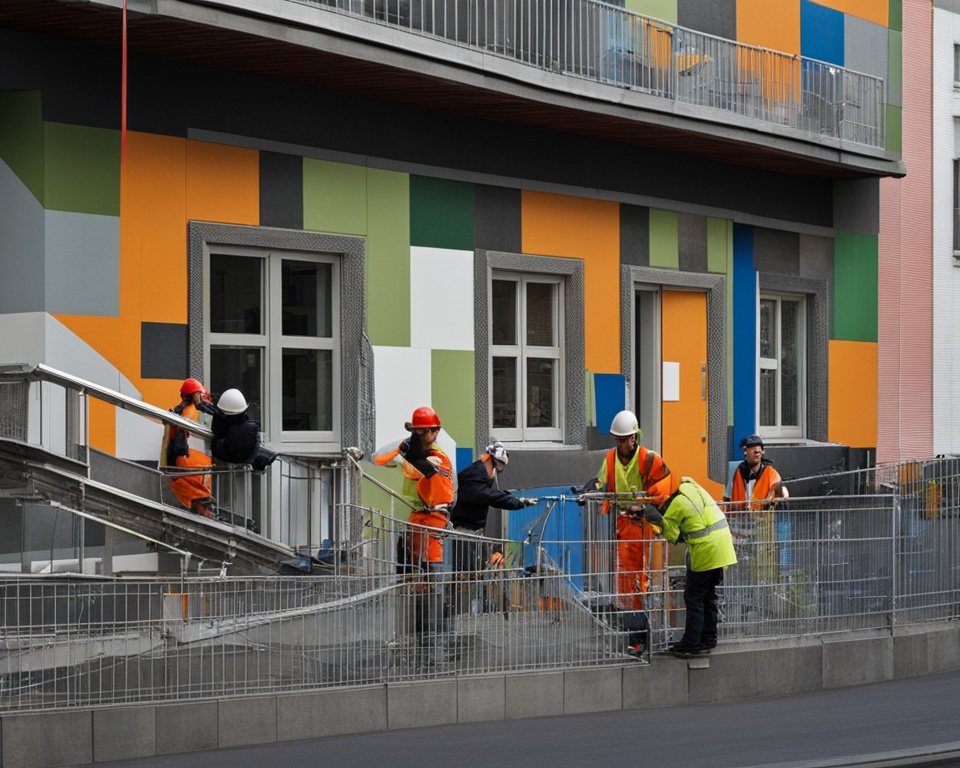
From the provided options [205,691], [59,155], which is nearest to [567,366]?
[59,155]

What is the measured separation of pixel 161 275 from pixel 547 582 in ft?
15.7

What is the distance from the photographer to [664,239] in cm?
1842

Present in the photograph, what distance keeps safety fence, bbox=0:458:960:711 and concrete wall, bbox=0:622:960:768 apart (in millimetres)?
112

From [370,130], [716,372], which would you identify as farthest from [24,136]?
[716,372]

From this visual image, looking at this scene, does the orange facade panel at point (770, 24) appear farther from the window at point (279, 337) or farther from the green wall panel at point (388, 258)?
the window at point (279, 337)

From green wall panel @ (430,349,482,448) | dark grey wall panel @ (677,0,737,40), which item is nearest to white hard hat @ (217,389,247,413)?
green wall panel @ (430,349,482,448)

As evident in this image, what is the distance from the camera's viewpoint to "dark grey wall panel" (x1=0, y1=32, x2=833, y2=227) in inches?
506

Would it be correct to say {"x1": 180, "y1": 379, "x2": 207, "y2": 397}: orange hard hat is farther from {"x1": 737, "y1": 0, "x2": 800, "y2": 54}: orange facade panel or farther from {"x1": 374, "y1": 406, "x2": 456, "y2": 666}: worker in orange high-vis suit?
{"x1": 737, "y1": 0, "x2": 800, "y2": 54}: orange facade panel

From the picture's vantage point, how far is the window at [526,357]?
16703 mm

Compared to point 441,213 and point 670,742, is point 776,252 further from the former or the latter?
point 670,742

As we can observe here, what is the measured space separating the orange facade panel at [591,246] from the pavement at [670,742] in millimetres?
6790

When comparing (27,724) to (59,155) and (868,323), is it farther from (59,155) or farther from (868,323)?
(868,323)

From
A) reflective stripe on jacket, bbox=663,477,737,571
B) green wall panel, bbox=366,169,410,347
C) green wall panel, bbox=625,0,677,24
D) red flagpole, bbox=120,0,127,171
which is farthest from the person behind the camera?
green wall panel, bbox=625,0,677,24

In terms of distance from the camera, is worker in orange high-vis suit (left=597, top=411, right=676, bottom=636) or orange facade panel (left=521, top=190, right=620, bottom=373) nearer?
worker in orange high-vis suit (left=597, top=411, right=676, bottom=636)
